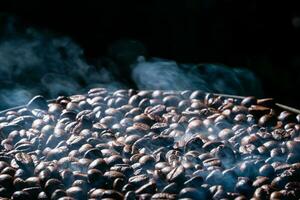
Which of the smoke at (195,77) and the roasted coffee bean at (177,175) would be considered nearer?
the roasted coffee bean at (177,175)

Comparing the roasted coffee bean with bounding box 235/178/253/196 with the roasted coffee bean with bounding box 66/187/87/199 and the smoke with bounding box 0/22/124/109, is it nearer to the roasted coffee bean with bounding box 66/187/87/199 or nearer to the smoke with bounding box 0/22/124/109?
the roasted coffee bean with bounding box 66/187/87/199

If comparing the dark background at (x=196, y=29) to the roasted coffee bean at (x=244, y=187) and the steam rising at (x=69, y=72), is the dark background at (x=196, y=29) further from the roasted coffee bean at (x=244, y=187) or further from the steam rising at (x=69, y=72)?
the roasted coffee bean at (x=244, y=187)

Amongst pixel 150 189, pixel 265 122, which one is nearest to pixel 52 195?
pixel 150 189

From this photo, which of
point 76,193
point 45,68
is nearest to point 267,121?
point 76,193

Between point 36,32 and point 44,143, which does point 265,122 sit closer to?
point 44,143

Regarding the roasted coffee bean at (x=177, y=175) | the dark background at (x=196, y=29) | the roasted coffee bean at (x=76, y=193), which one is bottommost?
the roasted coffee bean at (x=76, y=193)

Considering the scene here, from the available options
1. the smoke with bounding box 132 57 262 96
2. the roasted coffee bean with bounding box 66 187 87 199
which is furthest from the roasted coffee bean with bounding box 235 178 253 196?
the smoke with bounding box 132 57 262 96

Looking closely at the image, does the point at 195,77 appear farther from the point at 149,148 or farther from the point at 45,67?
the point at 149,148

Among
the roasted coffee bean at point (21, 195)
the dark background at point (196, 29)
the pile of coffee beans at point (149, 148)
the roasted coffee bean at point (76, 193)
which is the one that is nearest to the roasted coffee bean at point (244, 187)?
the pile of coffee beans at point (149, 148)
